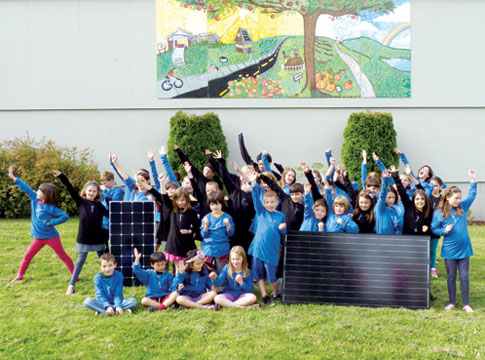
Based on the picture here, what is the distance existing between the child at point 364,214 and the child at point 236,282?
1698 mm

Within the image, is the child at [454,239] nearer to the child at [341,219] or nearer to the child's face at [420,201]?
the child's face at [420,201]

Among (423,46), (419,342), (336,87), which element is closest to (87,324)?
(419,342)

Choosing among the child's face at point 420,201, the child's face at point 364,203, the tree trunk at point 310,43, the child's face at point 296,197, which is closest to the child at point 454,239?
the child's face at point 420,201

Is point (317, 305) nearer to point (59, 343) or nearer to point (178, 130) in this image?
point (59, 343)

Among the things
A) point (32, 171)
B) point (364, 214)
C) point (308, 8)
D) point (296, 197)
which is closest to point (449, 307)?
point (364, 214)

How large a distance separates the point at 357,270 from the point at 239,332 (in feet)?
5.77

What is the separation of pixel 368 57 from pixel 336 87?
53.1 inches

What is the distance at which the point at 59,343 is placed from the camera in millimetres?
4508

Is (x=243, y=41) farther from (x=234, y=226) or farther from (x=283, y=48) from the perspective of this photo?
(x=234, y=226)

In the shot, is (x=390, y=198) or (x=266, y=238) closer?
(x=266, y=238)

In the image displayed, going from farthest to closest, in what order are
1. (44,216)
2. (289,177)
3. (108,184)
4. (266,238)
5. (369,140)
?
(369,140) → (108,184) → (289,177) → (44,216) → (266,238)

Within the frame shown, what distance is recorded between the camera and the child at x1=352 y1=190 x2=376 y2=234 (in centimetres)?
607

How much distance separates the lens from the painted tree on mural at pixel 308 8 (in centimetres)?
1345

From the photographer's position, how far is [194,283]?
556cm
